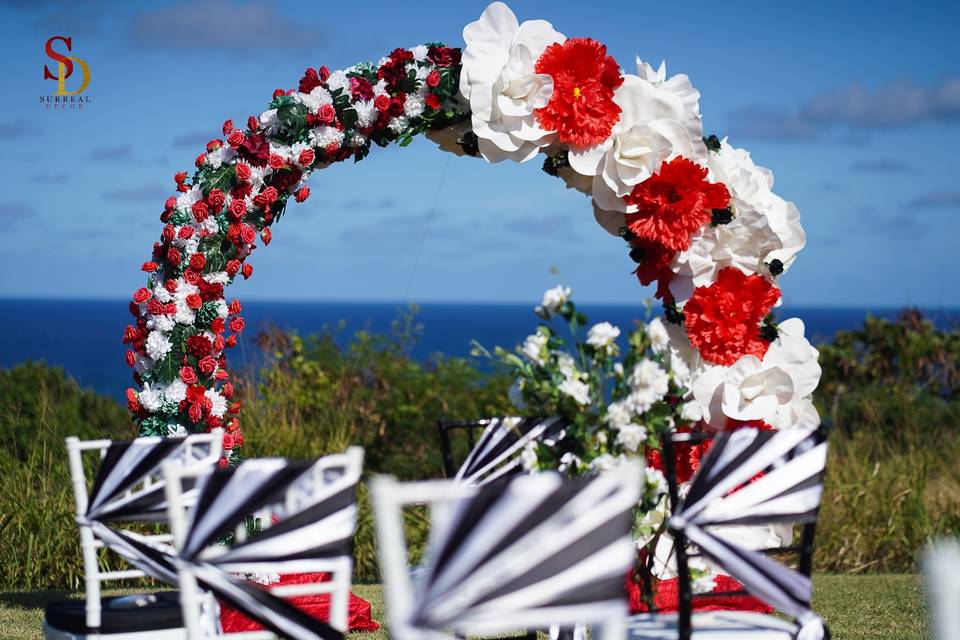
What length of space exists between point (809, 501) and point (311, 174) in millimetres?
2865

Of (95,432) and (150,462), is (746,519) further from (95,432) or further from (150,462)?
(95,432)

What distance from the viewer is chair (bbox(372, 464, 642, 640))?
1930mm

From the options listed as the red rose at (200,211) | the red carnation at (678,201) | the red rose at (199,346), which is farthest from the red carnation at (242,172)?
the red carnation at (678,201)

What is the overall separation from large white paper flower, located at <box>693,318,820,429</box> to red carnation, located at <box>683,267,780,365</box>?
0.06m

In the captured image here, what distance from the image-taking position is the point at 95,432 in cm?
766

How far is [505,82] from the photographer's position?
4395 millimetres

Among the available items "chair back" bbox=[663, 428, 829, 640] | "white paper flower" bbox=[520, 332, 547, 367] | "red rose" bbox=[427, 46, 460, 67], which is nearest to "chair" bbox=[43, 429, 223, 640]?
"white paper flower" bbox=[520, 332, 547, 367]

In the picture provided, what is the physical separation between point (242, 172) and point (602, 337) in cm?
244

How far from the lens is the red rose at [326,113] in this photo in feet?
15.7

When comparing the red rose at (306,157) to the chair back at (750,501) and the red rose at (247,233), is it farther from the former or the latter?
the chair back at (750,501)

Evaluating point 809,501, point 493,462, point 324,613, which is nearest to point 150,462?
point 493,462

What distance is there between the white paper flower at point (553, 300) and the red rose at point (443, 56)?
2.12 metres

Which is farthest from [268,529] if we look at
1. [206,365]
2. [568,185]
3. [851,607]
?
[851,607]

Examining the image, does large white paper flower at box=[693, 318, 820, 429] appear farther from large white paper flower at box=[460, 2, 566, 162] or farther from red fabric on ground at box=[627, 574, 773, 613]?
large white paper flower at box=[460, 2, 566, 162]
